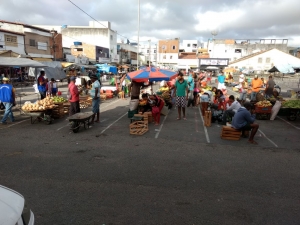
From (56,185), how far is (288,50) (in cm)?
6684

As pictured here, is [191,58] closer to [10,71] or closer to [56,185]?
[10,71]

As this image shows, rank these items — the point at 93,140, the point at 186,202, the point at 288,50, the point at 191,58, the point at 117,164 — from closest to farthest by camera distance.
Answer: the point at 186,202 < the point at 117,164 < the point at 93,140 < the point at 288,50 < the point at 191,58

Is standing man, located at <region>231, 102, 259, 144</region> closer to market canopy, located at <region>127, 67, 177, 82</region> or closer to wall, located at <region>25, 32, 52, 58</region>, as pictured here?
market canopy, located at <region>127, 67, 177, 82</region>

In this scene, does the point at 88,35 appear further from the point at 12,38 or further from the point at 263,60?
the point at 263,60

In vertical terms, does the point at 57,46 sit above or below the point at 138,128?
above

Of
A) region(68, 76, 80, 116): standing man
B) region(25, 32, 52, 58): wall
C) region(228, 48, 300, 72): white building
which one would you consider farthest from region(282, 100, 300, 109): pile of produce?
region(228, 48, 300, 72): white building

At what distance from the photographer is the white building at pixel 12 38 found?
997 inches

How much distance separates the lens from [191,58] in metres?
67.1

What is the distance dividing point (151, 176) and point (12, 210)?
298 cm

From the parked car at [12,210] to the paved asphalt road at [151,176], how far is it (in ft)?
3.43

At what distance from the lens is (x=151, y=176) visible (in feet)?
15.8

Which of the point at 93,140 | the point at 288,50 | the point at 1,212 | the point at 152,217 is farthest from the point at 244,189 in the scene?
the point at 288,50

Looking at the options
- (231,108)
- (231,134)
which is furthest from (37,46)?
(231,134)

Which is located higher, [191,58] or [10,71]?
[191,58]
